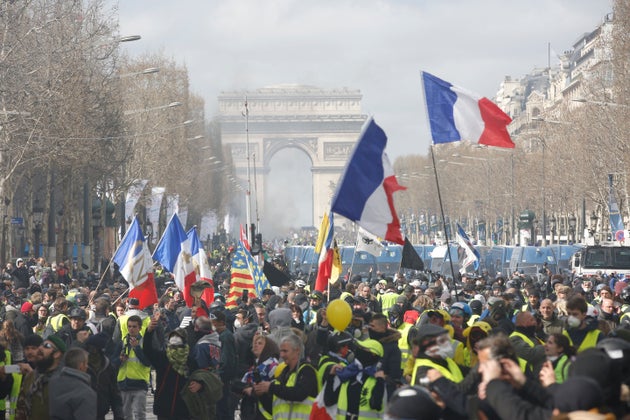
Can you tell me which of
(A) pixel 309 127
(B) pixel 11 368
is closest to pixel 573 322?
(B) pixel 11 368

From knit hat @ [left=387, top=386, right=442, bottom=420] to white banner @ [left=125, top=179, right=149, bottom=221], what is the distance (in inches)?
1850

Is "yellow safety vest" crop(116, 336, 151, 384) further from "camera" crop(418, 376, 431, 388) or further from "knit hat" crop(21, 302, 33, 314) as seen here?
"camera" crop(418, 376, 431, 388)

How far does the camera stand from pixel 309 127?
508 feet

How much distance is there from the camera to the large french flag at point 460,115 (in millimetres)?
17172

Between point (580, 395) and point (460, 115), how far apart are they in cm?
1106

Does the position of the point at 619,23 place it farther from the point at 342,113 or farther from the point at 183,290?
the point at 342,113

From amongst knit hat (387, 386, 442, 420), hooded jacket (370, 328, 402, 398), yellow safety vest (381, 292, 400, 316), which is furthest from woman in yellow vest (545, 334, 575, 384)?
yellow safety vest (381, 292, 400, 316)

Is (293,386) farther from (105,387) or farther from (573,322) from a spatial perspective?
(105,387)

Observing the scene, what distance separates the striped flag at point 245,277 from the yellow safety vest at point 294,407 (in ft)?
41.6

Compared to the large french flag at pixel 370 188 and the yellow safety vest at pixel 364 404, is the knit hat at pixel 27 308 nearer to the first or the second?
the large french flag at pixel 370 188

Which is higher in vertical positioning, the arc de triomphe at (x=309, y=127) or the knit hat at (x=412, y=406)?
the arc de triomphe at (x=309, y=127)

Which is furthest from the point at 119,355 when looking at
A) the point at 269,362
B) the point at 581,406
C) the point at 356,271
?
the point at 356,271

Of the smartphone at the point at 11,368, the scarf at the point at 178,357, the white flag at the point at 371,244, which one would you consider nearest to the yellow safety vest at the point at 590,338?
the scarf at the point at 178,357

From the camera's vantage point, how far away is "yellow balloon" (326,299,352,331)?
445 inches
